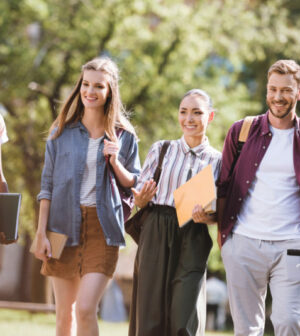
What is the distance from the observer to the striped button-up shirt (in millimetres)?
5137

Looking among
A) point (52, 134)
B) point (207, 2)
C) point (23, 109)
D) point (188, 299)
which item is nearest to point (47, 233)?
point (52, 134)

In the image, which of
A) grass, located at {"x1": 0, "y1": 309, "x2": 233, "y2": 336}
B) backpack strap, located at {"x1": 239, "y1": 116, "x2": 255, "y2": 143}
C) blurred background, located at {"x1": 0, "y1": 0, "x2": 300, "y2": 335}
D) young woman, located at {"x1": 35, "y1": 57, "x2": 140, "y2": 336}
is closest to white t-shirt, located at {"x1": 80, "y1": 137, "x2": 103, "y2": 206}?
young woman, located at {"x1": 35, "y1": 57, "x2": 140, "y2": 336}

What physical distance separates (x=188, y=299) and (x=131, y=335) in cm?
60

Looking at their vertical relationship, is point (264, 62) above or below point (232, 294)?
above

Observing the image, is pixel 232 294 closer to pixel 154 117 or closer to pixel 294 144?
pixel 294 144

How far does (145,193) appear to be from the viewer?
5.03 meters

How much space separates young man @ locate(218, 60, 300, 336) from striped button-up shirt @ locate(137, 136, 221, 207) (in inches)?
13.5

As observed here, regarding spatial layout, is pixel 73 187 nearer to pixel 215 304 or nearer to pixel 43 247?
pixel 43 247

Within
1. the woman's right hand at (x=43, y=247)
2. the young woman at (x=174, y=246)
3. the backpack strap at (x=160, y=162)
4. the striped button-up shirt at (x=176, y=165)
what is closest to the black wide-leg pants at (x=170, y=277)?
the young woman at (x=174, y=246)

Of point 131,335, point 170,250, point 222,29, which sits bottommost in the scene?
point 131,335

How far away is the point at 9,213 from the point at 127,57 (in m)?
12.5

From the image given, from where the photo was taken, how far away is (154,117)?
56.1 ft

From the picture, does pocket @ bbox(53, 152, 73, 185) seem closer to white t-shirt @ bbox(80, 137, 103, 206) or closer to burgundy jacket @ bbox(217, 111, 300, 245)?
white t-shirt @ bbox(80, 137, 103, 206)

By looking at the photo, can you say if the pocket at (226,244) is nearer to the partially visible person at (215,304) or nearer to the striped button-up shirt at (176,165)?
the striped button-up shirt at (176,165)
